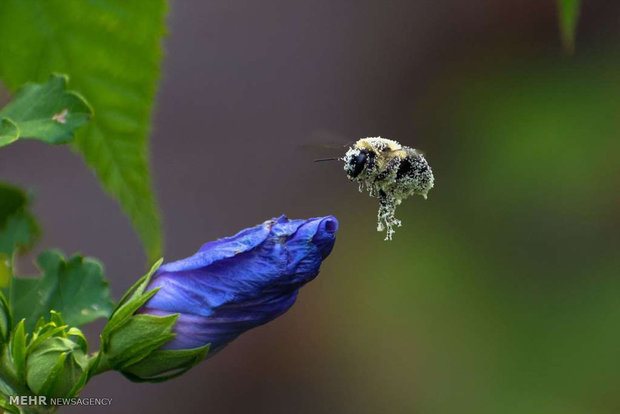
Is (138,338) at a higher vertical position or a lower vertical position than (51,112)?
lower

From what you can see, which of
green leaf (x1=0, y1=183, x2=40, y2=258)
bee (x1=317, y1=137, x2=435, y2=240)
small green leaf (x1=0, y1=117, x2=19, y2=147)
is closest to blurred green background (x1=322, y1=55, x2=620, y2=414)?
bee (x1=317, y1=137, x2=435, y2=240)

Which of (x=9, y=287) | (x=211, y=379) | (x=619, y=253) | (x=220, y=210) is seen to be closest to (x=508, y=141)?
(x=619, y=253)

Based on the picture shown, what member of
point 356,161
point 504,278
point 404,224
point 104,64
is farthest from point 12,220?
point 504,278

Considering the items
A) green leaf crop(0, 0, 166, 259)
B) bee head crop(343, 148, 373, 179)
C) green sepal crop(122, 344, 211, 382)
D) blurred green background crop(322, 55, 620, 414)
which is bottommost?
green sepal crop(122, 344, 211, 382)

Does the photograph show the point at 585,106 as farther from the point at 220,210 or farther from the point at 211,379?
the point at 211,379

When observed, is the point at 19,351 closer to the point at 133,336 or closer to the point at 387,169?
the point at 133,336

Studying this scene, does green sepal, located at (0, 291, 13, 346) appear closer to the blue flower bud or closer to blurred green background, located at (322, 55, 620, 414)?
the blue flower bud
